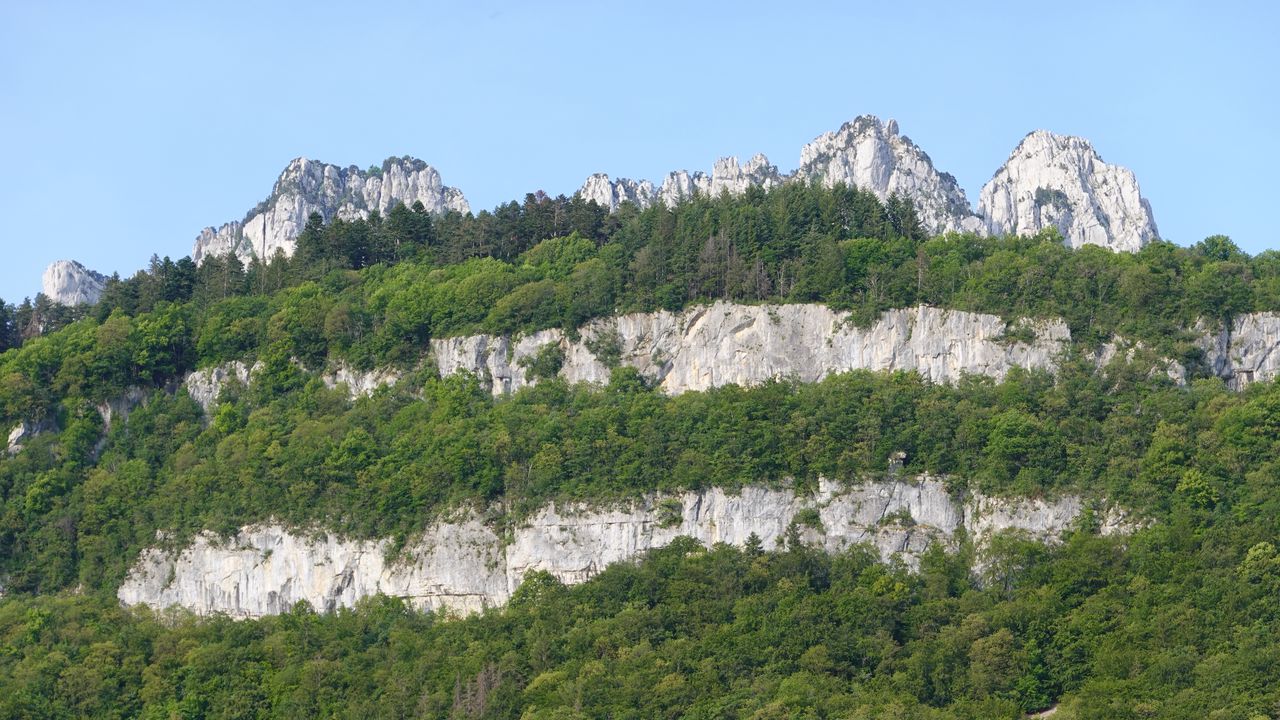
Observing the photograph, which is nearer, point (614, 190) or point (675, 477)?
point (675, 477)

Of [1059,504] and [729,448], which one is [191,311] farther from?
[1059,504]

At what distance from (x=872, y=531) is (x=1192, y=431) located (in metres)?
11.3

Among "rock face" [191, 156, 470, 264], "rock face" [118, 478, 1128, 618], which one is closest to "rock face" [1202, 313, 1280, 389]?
"rock face" [118, 478, 1128, 618]

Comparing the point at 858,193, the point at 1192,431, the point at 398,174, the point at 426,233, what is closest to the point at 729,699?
the point at 1192,431

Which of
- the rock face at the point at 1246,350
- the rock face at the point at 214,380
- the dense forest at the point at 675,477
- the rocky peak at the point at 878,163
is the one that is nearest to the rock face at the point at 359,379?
the dense forest at the point at 675,477

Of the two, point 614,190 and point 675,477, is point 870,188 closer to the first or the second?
point 614,190

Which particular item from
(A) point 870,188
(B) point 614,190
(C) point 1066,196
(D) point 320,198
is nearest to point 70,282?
(D) point 320,198

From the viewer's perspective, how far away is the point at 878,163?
138m

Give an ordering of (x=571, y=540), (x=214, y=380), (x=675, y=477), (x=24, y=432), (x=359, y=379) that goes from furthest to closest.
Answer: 1. (x=214, y=380)
2. (x=359, y=379)
3. (x=24, y=432)
4. (x=675, y=477)
5. (x=571, y=540)

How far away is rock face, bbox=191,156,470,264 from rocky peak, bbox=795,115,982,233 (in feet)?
85.7

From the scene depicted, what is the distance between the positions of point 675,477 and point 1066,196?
74.4 m

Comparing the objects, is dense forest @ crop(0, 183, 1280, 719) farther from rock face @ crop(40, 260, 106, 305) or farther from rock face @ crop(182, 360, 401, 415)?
rock face @ crop(40, 260, 106, 305)

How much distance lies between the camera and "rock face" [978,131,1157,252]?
432 ft

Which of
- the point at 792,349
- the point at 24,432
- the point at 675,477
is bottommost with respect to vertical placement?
the point at 675,477
